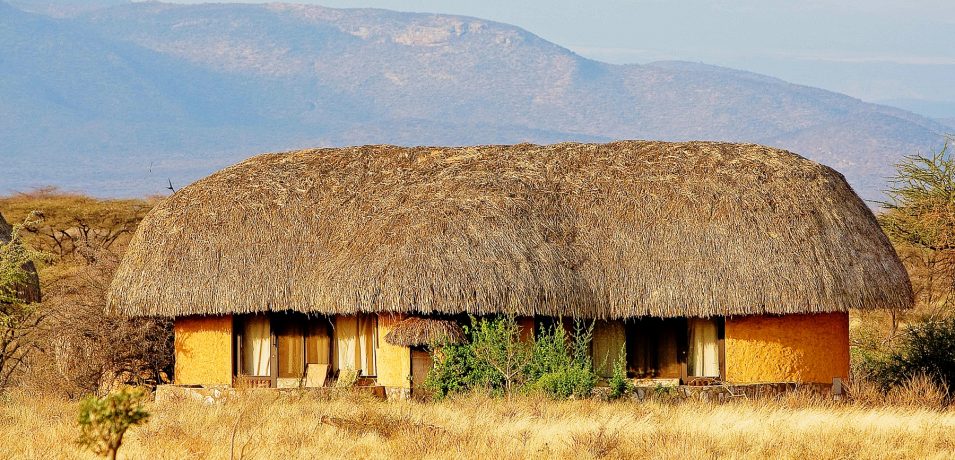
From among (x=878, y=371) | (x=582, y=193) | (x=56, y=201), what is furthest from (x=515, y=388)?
(x=56, y=201)

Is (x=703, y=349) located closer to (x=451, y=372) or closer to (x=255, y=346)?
(x=451, y=372)

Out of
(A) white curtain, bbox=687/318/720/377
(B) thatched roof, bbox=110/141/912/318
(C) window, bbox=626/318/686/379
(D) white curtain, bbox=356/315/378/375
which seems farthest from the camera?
(C) window, bbox=626/318/686/379

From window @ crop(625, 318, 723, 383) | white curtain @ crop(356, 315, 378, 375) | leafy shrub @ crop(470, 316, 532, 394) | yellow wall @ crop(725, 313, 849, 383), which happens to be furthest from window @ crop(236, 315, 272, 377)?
yellow wall @ crop(725, 313, 849, 383)

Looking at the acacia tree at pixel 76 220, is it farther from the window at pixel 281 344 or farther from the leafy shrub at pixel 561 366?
the leafy shrub at pixel 561 366

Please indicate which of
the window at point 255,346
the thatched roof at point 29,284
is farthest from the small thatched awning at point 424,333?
the thatched roof at point 29,284

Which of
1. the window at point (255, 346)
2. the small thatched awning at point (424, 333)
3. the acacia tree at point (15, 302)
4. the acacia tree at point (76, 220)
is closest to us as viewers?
the acacia tree at point (15, 302)

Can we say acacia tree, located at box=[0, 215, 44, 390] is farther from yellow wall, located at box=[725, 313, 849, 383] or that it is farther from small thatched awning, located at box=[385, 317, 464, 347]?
yellow wall, located at box=[725, 313, 849, 383]

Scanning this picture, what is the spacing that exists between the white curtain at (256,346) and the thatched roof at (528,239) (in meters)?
1.18

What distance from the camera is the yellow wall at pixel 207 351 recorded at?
1884 centimetres

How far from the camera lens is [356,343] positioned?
62.3 feet

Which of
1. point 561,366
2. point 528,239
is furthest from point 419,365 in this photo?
point 528,239

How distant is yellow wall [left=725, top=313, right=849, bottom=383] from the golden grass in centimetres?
175

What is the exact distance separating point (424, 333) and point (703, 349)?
396 centimetres

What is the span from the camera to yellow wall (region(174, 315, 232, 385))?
18844 mm
